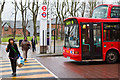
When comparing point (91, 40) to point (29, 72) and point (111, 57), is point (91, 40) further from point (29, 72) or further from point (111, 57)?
point (29, 72)

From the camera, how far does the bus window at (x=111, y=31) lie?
14.1 metres

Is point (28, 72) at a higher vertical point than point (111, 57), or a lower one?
lower

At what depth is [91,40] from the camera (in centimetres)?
1379

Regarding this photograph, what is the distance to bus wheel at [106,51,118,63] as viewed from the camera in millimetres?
14155

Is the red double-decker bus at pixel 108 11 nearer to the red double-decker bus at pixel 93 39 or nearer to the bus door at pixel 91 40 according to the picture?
the red double-decker bus at pixel 93 39

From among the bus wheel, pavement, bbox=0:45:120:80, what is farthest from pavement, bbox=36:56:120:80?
the bus wheel

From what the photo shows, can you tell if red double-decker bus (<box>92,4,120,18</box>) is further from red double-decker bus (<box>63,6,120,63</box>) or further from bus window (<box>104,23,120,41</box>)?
bus window (<box>104,23,120,41</box>)

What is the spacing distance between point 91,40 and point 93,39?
16 cm

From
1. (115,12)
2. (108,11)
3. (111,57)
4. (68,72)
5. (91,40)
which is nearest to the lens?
(68,72)

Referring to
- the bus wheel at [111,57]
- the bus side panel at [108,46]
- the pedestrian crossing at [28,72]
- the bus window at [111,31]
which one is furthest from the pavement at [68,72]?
the bus window at [111,31]

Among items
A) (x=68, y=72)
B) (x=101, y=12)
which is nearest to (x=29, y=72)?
(x=68, y=72)

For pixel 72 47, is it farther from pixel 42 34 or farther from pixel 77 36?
pixel 42 34

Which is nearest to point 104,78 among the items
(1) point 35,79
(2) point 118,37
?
(1) point 35,79

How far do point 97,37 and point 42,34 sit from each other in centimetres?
821
